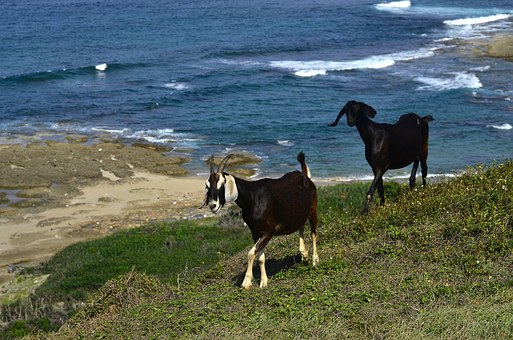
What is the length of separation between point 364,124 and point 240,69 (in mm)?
38665

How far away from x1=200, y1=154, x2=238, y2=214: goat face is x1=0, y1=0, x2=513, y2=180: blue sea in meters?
21.7

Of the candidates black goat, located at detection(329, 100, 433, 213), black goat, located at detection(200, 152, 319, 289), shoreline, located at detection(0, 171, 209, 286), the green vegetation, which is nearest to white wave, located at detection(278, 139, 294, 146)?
shoreline, located at detection(0, 171, 209, 286)

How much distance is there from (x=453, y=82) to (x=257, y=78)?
11.8m

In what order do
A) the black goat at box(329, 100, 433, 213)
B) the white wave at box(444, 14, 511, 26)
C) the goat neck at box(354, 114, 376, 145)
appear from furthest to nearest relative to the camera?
the white wave at box(444, 14, 511, 26), the goat neck at box(354, 114, 376, 145), the black goat at box(329, 100, 433, 213)

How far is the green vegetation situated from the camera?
10297mm

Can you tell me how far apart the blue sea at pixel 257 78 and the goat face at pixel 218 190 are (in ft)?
71.3

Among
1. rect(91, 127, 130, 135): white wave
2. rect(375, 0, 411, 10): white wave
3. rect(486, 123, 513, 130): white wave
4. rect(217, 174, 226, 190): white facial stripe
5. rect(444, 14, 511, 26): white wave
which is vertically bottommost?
rect(486, 123, 513, 130): white wave

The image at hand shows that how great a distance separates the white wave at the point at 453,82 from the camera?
47959mm

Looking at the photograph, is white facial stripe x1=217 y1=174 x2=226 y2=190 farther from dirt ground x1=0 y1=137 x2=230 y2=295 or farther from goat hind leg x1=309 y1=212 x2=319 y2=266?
dirt ground x1=0 y1=137 x2=230 y2=295

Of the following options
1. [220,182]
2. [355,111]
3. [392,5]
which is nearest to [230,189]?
[220,182]

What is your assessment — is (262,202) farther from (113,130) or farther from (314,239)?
(113,130)

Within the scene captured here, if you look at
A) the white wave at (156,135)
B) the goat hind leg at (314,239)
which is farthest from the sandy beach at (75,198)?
the goat hind leg at (314,239)

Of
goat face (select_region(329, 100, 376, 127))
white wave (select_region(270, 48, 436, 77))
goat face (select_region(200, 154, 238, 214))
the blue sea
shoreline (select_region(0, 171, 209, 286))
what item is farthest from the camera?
white wave (select_region(270, 48, 436, 77))

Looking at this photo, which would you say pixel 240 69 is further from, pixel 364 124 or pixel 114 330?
pixel 114 330
